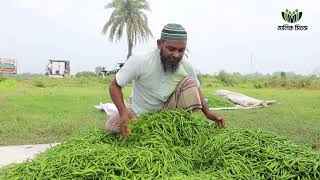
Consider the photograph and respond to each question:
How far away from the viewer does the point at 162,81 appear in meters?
4.55

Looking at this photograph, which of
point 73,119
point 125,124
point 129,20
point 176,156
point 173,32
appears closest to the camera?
point 176,156

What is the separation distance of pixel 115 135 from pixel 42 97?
1300cm

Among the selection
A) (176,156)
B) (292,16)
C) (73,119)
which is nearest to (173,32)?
(176,156)

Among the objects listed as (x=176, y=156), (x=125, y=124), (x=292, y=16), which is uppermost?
(x=292, y=16)

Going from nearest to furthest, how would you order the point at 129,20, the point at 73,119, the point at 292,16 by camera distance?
the point at 73,119 < the point at 292,16 < the point at 129,20

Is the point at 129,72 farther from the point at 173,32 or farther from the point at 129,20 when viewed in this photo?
the point at 129,20

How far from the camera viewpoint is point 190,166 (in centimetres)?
373

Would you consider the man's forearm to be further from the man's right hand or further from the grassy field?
the grassy field

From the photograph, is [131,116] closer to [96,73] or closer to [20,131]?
[20,131]

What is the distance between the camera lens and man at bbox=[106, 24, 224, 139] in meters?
4.29

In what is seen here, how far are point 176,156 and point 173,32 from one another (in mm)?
1189

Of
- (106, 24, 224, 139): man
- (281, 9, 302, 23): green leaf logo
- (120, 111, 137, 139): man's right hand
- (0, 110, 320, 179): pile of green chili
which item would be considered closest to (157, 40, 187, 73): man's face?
(106, 24, 224, 139): man

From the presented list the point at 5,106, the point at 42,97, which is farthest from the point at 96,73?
the point at 5,106

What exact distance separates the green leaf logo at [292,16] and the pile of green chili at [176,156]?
1656 centimetres
